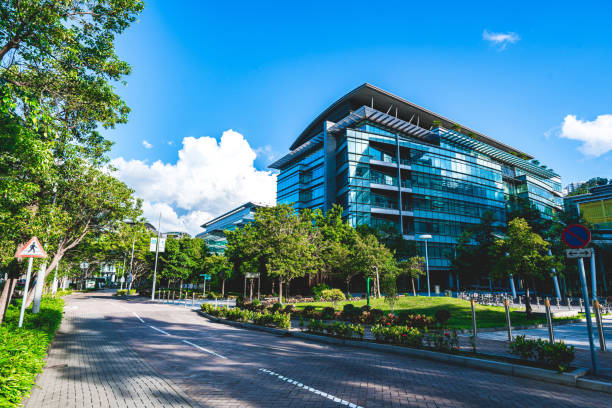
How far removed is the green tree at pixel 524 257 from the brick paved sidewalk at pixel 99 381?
867 inches

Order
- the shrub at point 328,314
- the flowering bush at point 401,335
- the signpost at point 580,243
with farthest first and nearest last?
the shrub at point 328,314
the flowering bush at point 401,335
the signpost at point 580,243

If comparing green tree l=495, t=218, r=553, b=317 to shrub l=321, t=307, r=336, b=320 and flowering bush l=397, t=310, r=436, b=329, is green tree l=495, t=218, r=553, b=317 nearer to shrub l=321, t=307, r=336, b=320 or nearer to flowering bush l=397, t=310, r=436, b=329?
flowering bush l=397, t=310, r=436, b=329

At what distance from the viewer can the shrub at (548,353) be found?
7.79 m

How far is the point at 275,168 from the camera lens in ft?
254

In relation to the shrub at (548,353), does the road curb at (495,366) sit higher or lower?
lower

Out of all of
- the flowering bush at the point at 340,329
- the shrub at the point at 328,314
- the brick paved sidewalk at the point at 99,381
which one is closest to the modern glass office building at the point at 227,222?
the shrub at the point at 328,314

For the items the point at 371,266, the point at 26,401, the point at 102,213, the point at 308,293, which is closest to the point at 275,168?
the point at 308,293

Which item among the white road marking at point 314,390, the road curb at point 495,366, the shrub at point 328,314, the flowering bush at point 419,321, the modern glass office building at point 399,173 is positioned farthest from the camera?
the modern glass office building at point 399,173

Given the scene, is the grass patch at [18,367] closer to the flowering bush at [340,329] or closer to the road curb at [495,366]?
the road curb at [495,366]

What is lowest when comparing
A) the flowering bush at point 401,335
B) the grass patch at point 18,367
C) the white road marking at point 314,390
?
the white road marking at point 314,390

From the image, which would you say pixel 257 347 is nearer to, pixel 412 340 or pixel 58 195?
pixel 412 340

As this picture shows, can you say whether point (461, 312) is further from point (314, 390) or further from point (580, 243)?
point (314, 390)

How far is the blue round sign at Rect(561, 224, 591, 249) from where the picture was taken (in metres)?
8.32

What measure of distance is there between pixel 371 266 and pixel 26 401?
87.1ft
